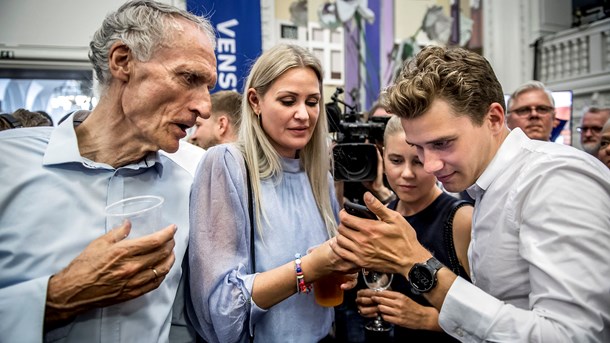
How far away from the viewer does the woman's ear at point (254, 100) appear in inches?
62.9

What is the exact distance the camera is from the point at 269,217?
1.42 metres

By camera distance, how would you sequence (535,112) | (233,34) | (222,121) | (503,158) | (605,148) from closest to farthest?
1. (503,158)
2. (605,148)
3. (222,121)
4. (535,112)
5. (233,34)

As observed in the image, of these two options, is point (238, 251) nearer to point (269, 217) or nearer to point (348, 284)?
point (269, 217)

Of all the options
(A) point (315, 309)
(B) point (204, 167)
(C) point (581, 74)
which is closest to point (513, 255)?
(A) point (315, 309)

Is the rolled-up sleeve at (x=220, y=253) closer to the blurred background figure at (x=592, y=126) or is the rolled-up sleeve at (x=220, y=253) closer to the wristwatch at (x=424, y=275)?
the wristwatch at (x=424, y=275)

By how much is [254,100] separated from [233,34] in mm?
4569

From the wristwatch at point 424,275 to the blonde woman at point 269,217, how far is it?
194 mm

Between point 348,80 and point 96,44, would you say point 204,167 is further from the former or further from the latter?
point 348,80

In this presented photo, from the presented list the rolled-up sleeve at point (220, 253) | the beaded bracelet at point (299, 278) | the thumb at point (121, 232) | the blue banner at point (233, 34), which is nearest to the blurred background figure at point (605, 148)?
the beaded bracelet at point (299, 278)

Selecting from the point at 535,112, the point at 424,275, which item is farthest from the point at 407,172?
the point at 535,112

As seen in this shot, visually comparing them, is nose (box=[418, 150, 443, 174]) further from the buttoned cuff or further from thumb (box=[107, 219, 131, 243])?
thumb (box=[107, 219, 131, 243])

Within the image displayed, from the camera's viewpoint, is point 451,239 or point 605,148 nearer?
point 451,239

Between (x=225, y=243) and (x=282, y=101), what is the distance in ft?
1.79

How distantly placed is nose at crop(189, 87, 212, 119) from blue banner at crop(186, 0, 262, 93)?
4316mm
